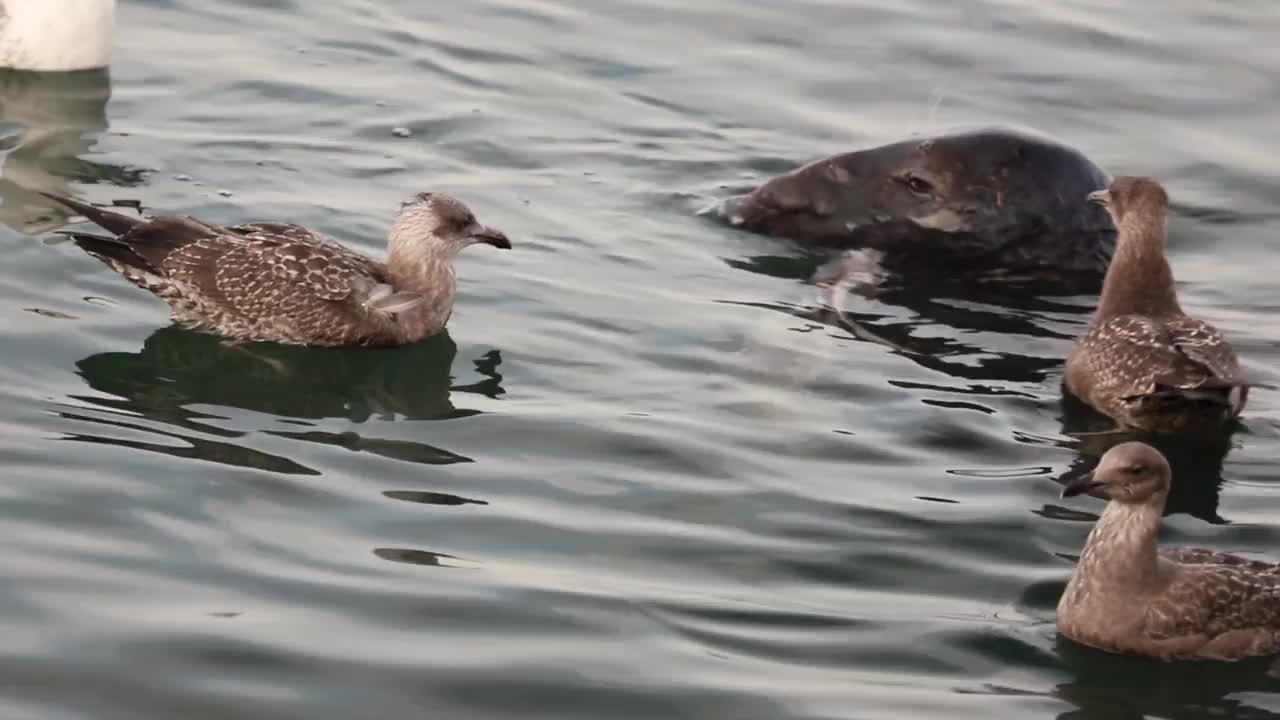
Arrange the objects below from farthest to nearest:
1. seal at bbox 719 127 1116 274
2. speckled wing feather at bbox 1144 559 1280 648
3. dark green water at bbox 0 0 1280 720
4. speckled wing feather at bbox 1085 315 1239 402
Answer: seal at bbox 719 127 1116 274 → speckled wing feather at bbox 1085 315 1239 402 → speckled wing feather at bbox 1144 559 1280 648 → dark green water at bbox 0 0 1280 720

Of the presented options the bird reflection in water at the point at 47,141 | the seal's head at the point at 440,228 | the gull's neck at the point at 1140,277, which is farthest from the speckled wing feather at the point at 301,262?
the gull's neck at the point at 1140,277

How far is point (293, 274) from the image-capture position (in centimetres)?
1030

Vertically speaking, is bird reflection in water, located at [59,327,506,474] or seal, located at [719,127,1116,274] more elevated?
seal, located at [719,127,1116,274]

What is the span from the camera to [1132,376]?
31.9 ft

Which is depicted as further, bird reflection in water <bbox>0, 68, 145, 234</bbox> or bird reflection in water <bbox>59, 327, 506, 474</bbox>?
bird reflection in water <bbox>0, 68, 145, 234</bbox>

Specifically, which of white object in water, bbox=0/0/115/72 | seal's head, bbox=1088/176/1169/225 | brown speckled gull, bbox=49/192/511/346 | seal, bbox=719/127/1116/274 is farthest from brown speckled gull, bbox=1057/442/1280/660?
white object in water, bbox=0/0/115/72

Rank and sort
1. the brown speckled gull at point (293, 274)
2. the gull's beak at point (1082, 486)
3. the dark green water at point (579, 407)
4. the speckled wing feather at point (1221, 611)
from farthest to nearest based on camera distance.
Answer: the brown speckled gull at point (293, 274) < the gull's beak at point (1082, 486) < the speckled wing feather at point (1221, 611) < the dark green water at point (579, 407)

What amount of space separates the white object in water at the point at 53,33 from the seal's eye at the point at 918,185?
5.07 metres

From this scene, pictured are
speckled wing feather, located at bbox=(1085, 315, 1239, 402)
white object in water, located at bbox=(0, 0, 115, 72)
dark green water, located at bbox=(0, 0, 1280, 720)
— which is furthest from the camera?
white object in water, located at bbox=(0, 0, 115, 72)

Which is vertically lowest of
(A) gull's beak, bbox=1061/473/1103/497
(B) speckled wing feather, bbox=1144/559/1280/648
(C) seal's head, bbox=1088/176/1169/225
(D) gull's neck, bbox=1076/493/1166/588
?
(B) speckled wing feather, bbox=1144/559/1280/648

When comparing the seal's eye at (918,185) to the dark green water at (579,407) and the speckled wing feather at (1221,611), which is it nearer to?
the dark green water at (579,407)

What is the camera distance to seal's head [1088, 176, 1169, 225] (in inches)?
421

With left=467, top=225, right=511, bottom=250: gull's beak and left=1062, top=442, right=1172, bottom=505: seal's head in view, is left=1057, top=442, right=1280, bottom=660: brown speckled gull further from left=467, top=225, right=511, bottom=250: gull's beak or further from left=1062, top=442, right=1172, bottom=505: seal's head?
left=467, top=225, right=511, bottom=250: gull's beak

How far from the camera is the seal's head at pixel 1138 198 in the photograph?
10695 millimetres
